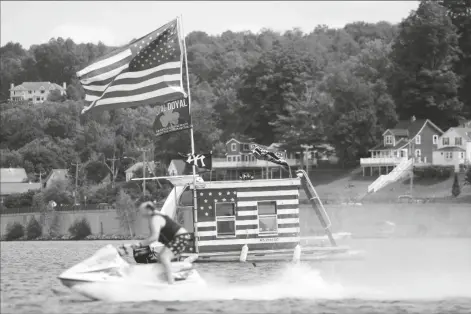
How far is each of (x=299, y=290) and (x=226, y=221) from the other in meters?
9.38

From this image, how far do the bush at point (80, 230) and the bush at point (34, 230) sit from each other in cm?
725

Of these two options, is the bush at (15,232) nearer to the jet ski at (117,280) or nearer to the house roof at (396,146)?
the house roof at (396,146)

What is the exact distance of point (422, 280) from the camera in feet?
127

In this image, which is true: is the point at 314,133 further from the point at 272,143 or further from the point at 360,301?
the point at 360,301

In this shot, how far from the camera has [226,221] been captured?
4066 cm

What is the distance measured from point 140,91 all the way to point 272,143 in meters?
138

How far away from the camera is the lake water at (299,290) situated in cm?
2661

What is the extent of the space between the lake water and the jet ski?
0.33 m

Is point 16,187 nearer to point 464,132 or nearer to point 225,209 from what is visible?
point 464,132

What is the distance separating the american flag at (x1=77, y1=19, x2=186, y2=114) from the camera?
35.8 m

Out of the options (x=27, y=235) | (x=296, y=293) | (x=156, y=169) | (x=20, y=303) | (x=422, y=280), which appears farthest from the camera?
(x=156, y=169)

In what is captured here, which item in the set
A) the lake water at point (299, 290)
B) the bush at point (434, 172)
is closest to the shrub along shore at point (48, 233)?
the bush at point (434, 172)

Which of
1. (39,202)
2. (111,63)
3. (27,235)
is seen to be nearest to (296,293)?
(111,63)

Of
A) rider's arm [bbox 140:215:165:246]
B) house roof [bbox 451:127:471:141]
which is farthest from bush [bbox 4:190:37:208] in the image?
rider's arm [bbox 140:215:165:246]
